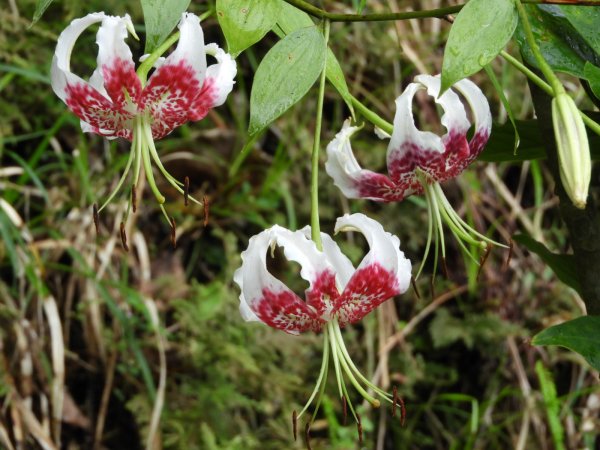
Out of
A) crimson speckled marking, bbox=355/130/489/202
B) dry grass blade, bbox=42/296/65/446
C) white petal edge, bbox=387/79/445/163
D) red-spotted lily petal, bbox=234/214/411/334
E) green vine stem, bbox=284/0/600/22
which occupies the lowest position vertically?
dry grass blade, bbox=42/296/65/446

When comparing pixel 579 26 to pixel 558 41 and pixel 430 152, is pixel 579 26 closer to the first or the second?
pixel 558 41

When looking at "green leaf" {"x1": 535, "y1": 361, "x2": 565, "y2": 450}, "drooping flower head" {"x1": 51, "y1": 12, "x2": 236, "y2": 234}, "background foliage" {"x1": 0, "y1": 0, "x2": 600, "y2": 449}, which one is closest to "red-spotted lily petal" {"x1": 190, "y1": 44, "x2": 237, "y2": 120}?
"drooping flower head" {"x1": 51, "y1": 12, "x2": 236, "y2": 234}

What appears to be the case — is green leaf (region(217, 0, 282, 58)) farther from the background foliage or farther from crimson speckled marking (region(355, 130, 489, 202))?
the background foliage

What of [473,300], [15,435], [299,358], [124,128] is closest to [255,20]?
[124,128]

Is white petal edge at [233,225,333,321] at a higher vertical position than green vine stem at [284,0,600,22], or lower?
lower

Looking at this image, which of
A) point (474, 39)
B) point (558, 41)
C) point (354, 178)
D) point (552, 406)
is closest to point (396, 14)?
point (474, 39)

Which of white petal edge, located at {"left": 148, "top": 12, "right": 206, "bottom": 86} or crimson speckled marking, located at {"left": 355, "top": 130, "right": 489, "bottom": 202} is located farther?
crimson speckled marking, located at {"left": 355, "top": 130, "right": 489, "bottom": 202}
